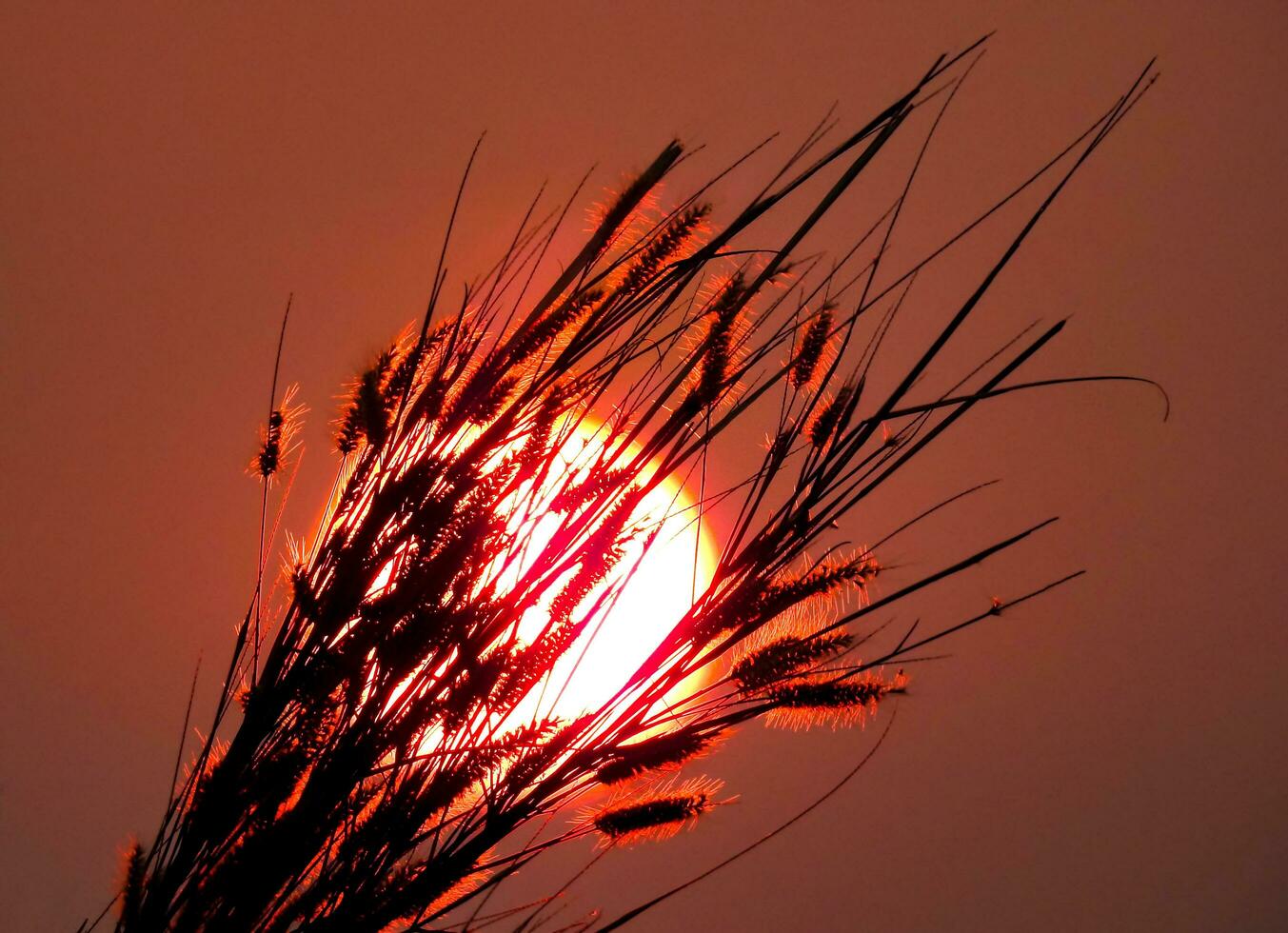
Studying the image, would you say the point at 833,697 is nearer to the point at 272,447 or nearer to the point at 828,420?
the point at 828,420

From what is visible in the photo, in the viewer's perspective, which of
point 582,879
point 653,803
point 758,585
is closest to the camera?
point 758,585

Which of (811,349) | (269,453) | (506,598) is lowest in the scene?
(506,598)

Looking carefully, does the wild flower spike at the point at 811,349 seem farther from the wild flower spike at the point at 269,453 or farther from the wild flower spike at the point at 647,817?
the wild flower spike at the point at 269,453

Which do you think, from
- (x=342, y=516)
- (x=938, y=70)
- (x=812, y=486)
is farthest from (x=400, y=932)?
(x=938, y=70)

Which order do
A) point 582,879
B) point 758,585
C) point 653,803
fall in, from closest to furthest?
point 758,585, point 653,803, point 582,879

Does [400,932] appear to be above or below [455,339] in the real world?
below

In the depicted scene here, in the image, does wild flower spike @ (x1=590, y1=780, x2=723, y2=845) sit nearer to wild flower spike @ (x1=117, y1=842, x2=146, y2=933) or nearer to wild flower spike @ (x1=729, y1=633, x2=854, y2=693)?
wild flower spike @ (x1=729, y1=633, x2=854, y2=693)

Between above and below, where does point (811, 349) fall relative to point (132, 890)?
above

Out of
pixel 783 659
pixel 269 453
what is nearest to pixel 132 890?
pixel 269 453

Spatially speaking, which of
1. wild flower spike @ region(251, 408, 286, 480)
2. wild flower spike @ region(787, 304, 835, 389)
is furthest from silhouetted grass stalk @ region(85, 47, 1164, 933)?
wild flower spike @ region(251, 408, 286, 480)

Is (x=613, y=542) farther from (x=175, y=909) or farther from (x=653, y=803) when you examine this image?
(x=175, y=909)

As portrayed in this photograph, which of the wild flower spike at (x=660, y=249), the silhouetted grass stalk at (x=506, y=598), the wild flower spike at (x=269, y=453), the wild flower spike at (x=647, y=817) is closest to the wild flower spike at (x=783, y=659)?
the silhouetted grass stalk at (x=506, y=598)
